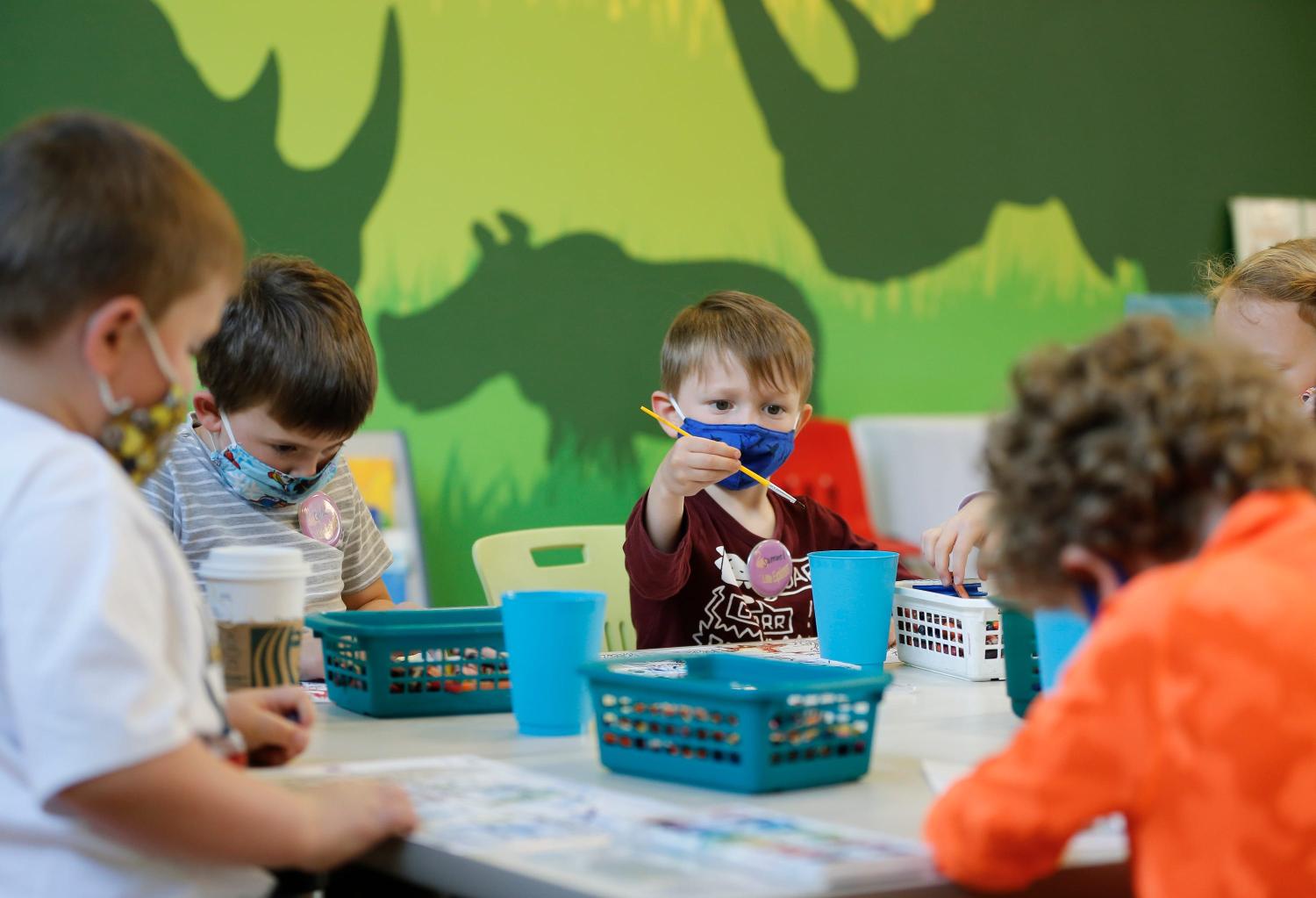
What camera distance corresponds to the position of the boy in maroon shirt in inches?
72.7

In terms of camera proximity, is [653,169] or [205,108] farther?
[653,169]

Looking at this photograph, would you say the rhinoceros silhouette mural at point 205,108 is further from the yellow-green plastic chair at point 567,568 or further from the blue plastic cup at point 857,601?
the blue plastic cup at point 857,601

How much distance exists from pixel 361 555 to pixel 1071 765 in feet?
4.54

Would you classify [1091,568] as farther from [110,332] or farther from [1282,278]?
[1282,278]

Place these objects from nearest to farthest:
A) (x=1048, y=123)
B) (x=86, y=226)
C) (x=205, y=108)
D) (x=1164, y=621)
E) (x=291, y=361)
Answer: (x=1164, y=621) → (x=86, y=226) → (x=291, y=361) → (x=205, y=108) → (x=1048, y=123)

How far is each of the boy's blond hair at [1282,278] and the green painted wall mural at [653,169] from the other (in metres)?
1.66

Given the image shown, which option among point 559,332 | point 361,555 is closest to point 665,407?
point 361,555

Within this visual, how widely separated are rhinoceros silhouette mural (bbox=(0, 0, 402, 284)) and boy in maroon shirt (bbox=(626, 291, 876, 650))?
1.21 metres

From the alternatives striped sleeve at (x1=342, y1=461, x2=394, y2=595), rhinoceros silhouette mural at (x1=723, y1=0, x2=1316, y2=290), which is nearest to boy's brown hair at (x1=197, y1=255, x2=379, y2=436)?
striped sleeve at (x1=342, y1=461, x2=394, y2=595)

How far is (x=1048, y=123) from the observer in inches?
158

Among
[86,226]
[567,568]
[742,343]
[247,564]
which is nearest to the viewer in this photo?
[86,226]

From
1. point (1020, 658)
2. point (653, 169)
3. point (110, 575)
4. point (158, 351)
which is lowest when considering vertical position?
point (1020, 658)

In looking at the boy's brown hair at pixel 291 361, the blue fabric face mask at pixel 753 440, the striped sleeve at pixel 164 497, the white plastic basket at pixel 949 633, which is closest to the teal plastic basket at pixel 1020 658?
the white plastic basket at pixel 949 633

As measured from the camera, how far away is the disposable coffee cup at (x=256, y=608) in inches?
43.9
